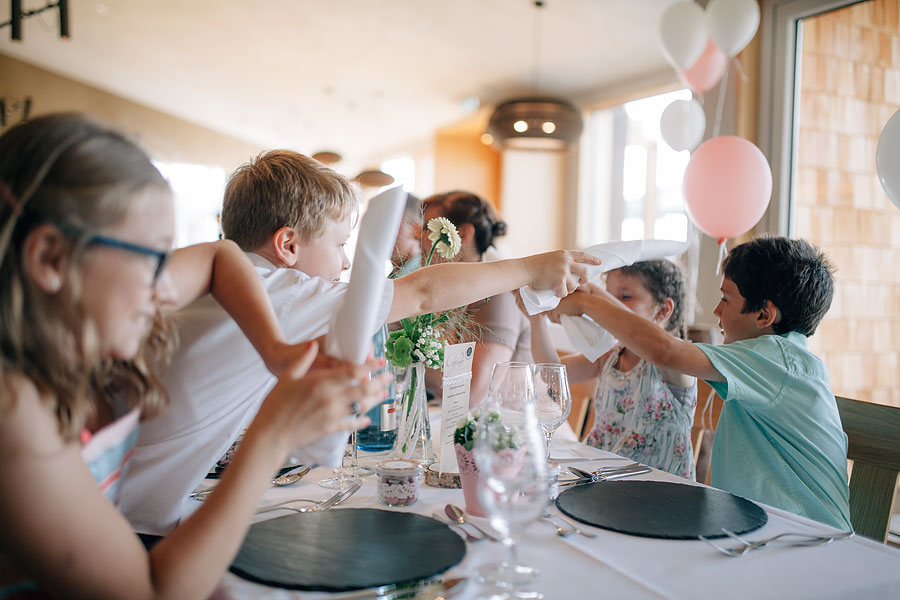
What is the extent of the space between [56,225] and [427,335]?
0.71 meters

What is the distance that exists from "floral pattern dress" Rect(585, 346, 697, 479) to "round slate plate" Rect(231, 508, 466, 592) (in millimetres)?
1004

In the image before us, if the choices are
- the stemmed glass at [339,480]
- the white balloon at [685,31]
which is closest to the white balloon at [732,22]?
the white balloon at [685,31]

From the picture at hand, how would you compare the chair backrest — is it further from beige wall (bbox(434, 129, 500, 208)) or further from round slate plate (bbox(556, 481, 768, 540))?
beige wall (bbox(434, 129, 500, 208))

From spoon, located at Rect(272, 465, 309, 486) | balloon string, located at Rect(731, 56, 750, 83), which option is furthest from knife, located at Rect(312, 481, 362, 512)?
balloon string, located at Rect(731, 56, 750, 83)

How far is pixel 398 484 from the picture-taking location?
1045 mm

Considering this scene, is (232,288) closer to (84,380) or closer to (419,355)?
(84,380)

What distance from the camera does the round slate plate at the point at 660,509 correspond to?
36.9 inches

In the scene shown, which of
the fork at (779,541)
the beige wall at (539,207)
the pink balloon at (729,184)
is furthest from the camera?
the beige wall at (539,207)

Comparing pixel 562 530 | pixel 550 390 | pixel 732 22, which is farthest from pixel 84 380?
pixel 732 22

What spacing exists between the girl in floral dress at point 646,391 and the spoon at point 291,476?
87cm

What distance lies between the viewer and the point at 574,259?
4.42ft

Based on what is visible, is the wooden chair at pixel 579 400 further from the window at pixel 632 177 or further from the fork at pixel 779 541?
the window at pixel 632 177

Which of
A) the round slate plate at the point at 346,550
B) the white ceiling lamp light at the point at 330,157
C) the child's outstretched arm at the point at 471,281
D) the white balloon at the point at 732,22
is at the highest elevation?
the white balloon at the point at 732,22

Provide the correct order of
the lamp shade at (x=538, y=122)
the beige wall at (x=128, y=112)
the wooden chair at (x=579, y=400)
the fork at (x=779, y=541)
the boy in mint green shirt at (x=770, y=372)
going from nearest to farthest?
the fork at (x=779, y=541), the boy in mint green shirt at (x=770, y=372), the wooden chair at (x=579, y=400), the lamp shade at (x=538, y=122), the beige wall at (x=128, y=112)
